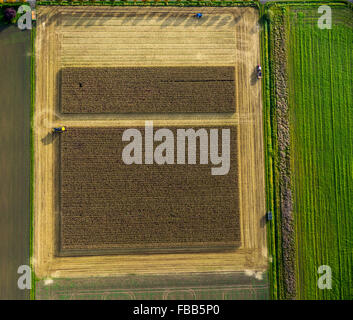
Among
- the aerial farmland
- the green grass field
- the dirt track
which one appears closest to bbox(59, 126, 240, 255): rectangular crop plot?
the aerial farmland

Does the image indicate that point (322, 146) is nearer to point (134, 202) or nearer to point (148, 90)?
point (148, 90)

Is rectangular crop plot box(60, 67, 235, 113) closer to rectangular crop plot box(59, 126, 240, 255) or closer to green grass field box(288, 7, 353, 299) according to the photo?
rectangular crop plot box(59, 126, 240, 255)

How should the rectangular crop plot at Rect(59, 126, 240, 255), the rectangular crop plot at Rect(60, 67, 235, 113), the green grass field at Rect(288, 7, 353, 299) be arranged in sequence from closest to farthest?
the rectangular crop plot at Rect(59, 126, 240, 255), the green grass field at Rect(288, 7, 353, 299), the rectangular crop plot at Rect(60, 67, 235, 113)

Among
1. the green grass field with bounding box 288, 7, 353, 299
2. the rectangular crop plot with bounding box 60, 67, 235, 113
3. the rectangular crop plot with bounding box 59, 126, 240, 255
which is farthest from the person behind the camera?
the rectangular crop plot with bounding box 60, 67, 235, 113

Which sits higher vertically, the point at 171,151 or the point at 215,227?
the point at 171,151

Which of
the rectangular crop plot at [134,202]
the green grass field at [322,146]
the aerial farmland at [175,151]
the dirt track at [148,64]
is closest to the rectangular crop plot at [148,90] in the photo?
the aerial farmland at [175,151]

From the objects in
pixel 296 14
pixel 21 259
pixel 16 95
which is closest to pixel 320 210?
pixel 296 14

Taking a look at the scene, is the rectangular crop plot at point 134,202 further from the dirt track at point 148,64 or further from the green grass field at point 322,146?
the green grass field at point 322,146
